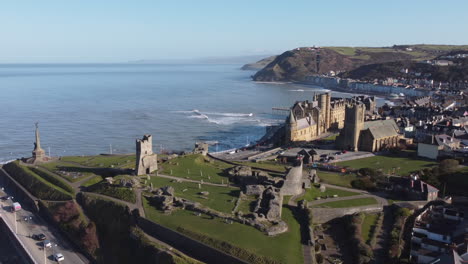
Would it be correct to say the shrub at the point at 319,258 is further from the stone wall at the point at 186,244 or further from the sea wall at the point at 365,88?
the sea wall at the point at 365,88

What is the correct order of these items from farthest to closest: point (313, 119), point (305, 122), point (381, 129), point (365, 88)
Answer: point (365, 88) → point (313, 119) → point (305, 122) → point (381, 129)

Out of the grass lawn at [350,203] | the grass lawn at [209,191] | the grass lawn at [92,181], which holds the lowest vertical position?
the grass lawn at [350,203]

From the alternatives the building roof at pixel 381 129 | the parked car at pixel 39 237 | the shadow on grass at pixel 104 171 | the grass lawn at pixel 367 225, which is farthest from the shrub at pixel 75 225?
the building roof at pixel 381 129

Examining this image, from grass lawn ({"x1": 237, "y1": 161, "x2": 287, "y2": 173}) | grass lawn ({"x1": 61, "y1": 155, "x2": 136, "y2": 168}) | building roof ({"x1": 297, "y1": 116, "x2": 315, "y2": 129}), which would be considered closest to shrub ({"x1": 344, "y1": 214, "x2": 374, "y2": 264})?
grass lawn ({"x1": 237, "y1": 161, "x2": 287, "y2": 173})

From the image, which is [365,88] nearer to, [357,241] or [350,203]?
[350,203]

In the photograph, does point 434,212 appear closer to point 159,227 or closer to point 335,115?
point 159,227

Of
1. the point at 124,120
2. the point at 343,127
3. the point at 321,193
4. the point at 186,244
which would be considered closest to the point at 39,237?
the point at 186,244
